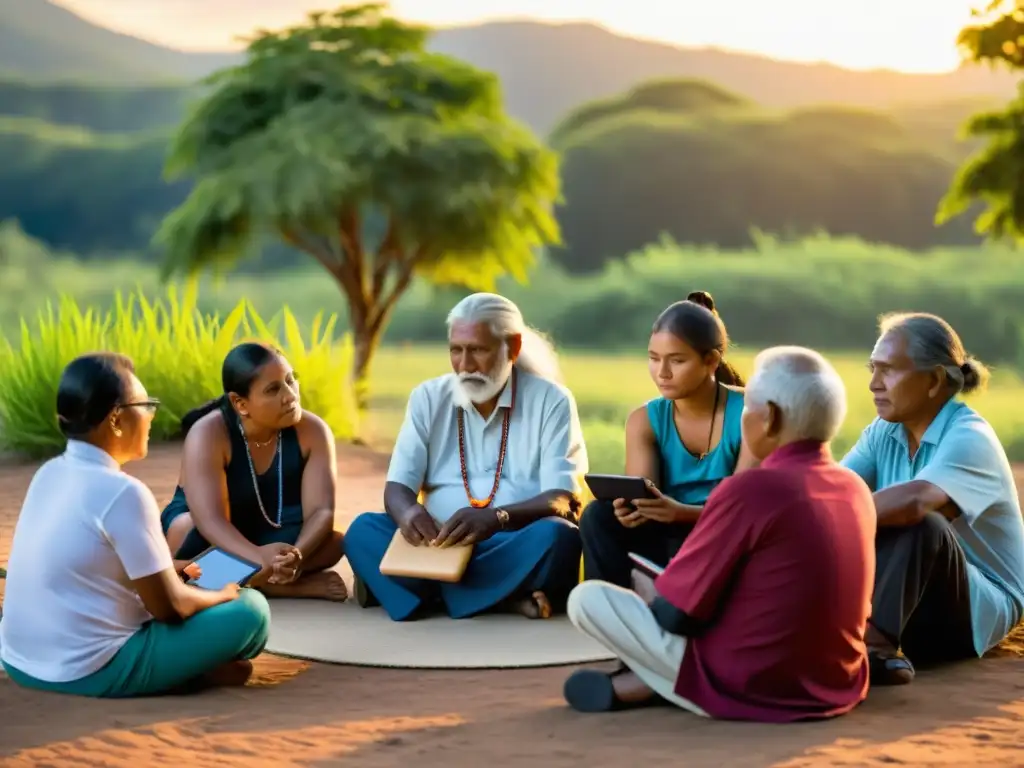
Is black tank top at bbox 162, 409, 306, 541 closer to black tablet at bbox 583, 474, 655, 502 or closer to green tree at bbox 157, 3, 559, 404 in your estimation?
black tablet at bbox 583, 474, 655, 502

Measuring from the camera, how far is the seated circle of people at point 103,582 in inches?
161

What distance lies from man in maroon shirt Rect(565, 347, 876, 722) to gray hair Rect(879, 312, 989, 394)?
0.87 metres

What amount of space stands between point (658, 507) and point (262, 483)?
1740 millimetres

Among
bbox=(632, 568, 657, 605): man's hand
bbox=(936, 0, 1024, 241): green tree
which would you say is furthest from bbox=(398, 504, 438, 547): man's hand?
bbox=(936, 0, 1024, 241): green tree

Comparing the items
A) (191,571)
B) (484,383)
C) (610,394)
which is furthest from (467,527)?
(610,394)

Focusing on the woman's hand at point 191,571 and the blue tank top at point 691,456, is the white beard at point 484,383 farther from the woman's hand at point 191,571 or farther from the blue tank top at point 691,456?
the woman's hand at point 191,571

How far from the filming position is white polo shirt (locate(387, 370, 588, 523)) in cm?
578

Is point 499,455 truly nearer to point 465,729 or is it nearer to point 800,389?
point 465,729

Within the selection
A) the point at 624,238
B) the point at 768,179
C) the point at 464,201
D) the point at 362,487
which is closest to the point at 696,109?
the point at 768,179

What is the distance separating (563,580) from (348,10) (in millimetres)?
13713

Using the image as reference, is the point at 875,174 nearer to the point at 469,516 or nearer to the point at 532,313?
the point at 532,313

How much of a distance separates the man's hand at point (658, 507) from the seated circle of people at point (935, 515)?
2.42ft

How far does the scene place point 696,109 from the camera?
42719 mm

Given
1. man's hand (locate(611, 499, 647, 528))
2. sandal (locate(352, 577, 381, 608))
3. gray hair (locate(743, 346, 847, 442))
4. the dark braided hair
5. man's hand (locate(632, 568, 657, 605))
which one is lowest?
sandal (locate(352, 577, 381, 608))
